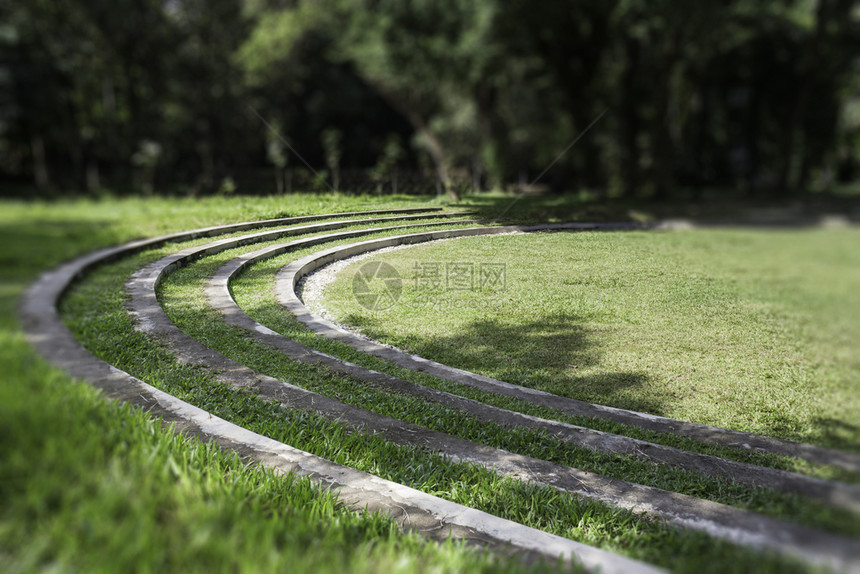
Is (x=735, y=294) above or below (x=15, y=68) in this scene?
below

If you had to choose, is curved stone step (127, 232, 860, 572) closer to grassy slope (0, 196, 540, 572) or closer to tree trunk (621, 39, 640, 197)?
grassy slope (0, 196, 540, 572)

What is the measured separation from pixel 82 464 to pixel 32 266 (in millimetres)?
1210

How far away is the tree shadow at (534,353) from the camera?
2.87m

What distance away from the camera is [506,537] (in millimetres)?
1873

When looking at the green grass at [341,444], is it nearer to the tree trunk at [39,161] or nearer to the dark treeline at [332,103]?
the tree trunk at [39,161]

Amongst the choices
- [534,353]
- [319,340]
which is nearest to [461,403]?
[534,353]

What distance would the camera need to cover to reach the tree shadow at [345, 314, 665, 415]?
9.42ft

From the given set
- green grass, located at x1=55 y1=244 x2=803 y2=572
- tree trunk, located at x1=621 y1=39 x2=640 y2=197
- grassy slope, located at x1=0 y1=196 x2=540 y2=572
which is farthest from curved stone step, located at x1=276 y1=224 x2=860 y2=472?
tree trunk, located at x1=621 y1=39 x2=640 y2=197

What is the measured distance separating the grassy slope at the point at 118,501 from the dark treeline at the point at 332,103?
79 cm

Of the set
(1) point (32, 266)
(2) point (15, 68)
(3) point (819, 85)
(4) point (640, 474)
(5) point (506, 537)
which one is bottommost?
(4) point (640, 474)

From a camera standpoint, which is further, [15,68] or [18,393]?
[15,68]

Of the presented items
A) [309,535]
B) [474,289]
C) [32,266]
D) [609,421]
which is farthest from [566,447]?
[32,266]

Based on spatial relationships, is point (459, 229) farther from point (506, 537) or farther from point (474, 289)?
point (506, 537)

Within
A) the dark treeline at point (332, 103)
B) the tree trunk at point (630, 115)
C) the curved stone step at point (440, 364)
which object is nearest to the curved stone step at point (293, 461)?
the dark treeline at point (332, 103)
